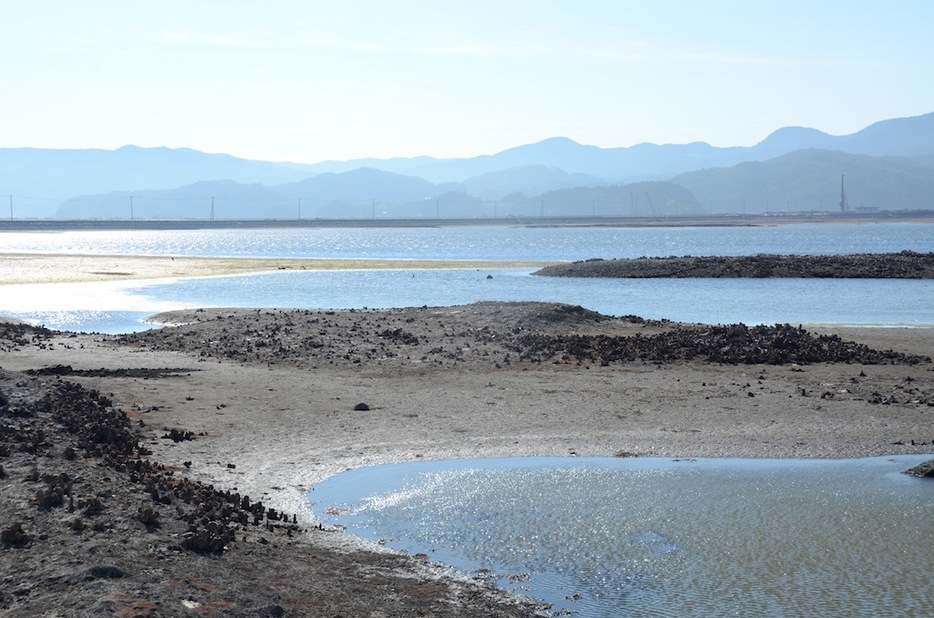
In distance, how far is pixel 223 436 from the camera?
52.6 ft

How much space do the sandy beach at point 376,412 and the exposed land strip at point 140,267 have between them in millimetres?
36645

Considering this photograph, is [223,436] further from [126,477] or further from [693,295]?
[693,295]

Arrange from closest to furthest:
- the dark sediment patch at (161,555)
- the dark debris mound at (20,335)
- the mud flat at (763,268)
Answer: the dark sediment patch at (161,555), the dark debris mound at (20,335), the mud flat at (763,268)

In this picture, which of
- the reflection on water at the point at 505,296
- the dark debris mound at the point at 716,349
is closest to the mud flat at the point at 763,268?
the reflection on water at the point at 505,296

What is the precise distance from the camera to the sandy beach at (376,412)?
29.8 ft

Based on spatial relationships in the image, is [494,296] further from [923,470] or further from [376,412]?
[923,470]

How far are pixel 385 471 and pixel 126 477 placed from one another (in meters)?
3.92

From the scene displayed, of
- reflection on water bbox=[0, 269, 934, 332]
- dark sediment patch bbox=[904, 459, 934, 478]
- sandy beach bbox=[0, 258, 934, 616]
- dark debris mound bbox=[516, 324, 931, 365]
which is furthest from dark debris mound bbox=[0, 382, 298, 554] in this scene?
reflection on water bbox=[0, 269, 934, 332]

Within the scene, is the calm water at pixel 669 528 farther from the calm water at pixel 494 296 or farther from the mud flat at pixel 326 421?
the calm water at pixel 494 296

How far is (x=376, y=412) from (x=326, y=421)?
3.64ft

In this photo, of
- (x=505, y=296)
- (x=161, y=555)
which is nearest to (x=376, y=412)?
(x=161, y=555)

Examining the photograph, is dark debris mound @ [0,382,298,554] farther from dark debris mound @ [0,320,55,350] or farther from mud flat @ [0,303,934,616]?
dark debris mound @ [0,320,55,350]

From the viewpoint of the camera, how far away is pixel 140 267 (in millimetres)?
75562

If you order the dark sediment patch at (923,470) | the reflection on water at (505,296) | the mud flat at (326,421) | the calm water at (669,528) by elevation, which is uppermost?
the mud flat at (326,421)
